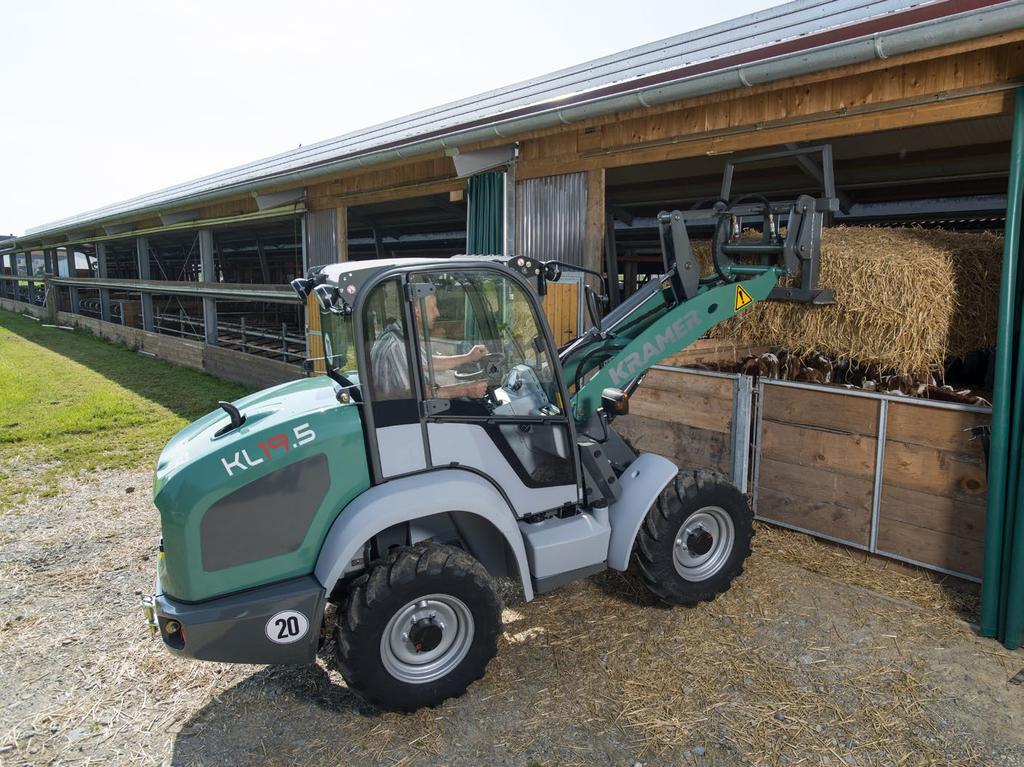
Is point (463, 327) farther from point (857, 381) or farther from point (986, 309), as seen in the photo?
point (986, 309)

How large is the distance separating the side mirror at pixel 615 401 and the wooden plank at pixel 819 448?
1953 millimetres

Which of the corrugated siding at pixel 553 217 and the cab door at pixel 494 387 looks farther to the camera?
the corrugated siding at pixel 553 217

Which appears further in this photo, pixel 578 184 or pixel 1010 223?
pixel 578 184

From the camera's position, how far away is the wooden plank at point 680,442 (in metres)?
5.86

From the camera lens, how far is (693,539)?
14.8 feet

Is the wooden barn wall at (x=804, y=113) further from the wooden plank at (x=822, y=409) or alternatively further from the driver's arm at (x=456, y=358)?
the driver's arm at (x=456, y=358)

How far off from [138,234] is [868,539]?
62.0 feet

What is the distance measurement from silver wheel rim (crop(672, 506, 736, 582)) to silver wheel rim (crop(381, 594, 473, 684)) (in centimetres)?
151

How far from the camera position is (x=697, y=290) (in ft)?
15.6

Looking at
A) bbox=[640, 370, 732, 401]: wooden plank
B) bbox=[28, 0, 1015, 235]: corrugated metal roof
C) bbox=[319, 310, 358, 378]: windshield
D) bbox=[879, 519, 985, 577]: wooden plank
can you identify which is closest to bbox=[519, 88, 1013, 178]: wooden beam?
bbox=[28, 0, 1015, 235]: corrugated metal roof

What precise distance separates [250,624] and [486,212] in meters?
5.85

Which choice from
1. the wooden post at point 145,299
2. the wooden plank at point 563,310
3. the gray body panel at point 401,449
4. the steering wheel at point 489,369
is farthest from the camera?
the wooden post at point 145,299

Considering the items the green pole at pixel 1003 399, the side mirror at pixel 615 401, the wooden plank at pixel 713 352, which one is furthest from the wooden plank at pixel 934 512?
the side mirror at pixel 615 401

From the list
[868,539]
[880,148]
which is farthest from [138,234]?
[868,539]
